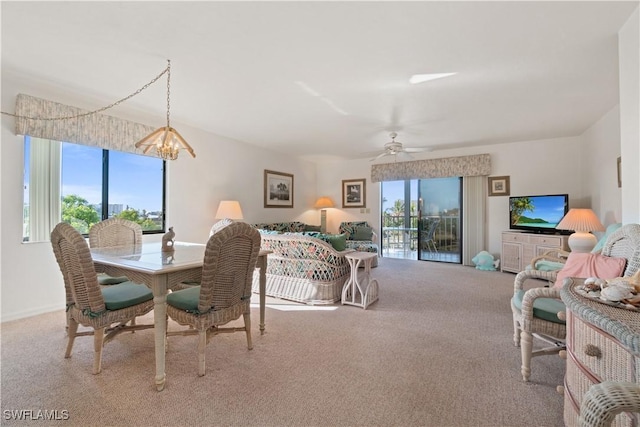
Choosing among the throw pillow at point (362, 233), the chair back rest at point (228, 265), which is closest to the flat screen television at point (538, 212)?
the throw pillow at point (362, 233)

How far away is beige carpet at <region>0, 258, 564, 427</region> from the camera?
60.2 inches

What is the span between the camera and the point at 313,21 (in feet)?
6.40

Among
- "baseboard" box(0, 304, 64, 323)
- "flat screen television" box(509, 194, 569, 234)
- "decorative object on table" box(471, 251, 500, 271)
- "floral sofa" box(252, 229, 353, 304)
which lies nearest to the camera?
"baseboard" box(0, 304, 64, 323)

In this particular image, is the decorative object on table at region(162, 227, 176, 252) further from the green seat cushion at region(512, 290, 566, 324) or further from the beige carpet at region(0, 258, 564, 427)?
the green seat cushion at region(512, 290, 566, 324)

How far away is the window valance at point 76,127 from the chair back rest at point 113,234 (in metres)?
1.17

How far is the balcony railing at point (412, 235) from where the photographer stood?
20.2 ft

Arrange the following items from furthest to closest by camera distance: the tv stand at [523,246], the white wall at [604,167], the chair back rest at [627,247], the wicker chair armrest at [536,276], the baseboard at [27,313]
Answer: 1. the tv stand at [523,246]
2. the white wall at [604,167]
3. the baseboard at [27,313]
4. the wicker chair armrest at [536,276]
5. the chair back rest at [627,247]

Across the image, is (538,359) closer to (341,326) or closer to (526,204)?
(341,326)

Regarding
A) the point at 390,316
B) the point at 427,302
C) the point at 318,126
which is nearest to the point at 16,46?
the point at 318,126

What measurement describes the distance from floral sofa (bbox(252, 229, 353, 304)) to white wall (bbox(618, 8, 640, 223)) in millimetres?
2425

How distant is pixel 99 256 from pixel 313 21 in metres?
2.34

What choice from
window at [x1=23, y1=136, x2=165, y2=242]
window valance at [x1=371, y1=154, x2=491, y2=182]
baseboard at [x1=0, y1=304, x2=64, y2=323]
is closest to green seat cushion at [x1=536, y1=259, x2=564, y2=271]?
window valance at [x1=371, y1=154, x2=491, y2=182]

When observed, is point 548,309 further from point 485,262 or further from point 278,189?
point 278,189

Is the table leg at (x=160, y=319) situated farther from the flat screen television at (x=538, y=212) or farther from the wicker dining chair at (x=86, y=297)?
the flat screen television at (x=538, y=212)
